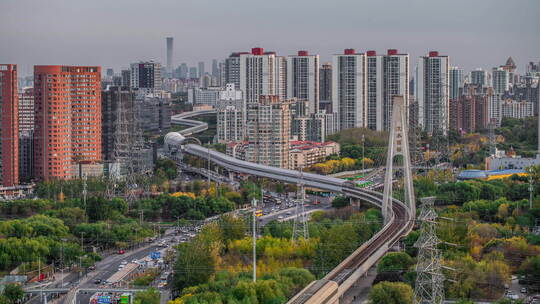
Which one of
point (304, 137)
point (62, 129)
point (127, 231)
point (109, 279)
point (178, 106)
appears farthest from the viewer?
point (178, 106)

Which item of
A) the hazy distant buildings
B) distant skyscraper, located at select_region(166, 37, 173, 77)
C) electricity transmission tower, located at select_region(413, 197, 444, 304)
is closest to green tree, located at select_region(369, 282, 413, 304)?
electricity transmission tower, located at select_region(413, 197, 444, 304)

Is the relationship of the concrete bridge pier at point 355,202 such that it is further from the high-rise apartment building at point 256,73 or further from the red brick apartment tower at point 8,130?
the high-rise apartment building at point 256,73

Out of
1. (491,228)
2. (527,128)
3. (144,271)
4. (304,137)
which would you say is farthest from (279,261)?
(527,128)

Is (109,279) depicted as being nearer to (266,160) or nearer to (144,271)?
(144,271)

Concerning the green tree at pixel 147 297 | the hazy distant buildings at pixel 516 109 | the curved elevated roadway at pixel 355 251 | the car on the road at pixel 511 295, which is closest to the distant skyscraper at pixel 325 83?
→ the hazy distant buildings at pixel 516 109

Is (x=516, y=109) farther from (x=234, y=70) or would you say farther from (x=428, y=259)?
(x=428, y=259)

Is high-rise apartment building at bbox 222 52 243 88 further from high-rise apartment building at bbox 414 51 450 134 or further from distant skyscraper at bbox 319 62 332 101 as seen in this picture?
high-rise apartment building at bbox 414 51 450 134
